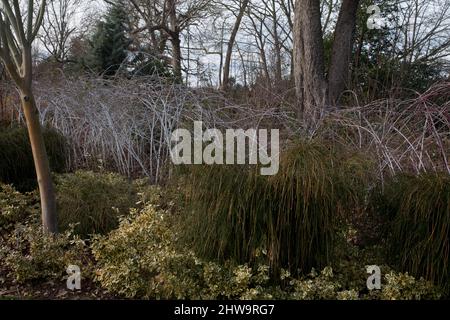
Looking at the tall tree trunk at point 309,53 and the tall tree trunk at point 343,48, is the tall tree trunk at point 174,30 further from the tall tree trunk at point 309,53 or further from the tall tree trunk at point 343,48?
the tall tree trunk at point 309,53

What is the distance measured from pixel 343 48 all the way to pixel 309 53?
0.77 meters

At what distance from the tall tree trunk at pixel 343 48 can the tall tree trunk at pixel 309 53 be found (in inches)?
12.1

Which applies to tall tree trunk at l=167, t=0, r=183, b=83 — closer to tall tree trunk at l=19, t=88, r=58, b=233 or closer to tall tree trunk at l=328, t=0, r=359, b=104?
tall tree trunk at l=328, t=0, r=359, b=104

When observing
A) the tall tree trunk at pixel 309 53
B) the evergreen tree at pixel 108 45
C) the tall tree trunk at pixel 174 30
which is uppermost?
the tall tree trunk at pixel 174 30

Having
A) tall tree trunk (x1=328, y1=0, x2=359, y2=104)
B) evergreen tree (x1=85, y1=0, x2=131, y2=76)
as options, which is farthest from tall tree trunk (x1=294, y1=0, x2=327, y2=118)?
evergreen tree (x1=85, y1=0, x2=131, y2=76)

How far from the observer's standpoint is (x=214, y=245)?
10.8 ft

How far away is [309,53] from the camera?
7.30 metres

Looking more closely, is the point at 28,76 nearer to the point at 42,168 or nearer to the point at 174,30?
the point at 42,168

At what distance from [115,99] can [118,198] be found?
96.8 inches

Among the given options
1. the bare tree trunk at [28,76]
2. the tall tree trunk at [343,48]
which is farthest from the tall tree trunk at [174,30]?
the bare tree trunk at [28,76]

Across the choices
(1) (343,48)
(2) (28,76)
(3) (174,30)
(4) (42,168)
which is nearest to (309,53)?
(1) (343,48)

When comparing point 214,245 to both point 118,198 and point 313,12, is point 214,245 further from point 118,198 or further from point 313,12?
point 313,12

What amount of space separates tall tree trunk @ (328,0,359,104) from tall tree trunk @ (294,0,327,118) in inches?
12.1

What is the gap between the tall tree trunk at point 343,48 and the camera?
7547 millimetres
